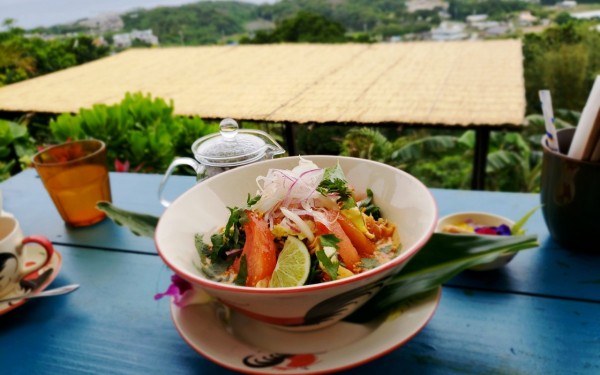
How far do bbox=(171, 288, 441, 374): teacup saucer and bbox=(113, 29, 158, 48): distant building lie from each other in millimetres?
5214

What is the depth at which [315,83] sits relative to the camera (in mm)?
3123

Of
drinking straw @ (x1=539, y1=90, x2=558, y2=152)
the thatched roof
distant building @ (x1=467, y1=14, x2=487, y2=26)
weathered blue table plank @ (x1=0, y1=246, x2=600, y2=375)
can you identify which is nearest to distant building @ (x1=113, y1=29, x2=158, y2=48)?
the thatched roof

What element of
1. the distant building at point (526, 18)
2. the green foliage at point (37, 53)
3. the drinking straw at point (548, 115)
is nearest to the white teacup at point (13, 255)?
the drinking straw at point (548, 115)

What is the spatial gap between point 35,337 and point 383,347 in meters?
0.45

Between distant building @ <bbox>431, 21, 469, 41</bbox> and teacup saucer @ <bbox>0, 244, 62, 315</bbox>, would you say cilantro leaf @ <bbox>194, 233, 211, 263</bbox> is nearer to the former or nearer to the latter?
teacup saucer @ <bbox>0, 244, 62, 315</bbox>

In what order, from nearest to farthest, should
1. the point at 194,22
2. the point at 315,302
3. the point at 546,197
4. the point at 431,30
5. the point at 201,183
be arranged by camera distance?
the point at 315,302
the point at 201,183
the point at 546,197
the point at 194,22
the point at 431,30

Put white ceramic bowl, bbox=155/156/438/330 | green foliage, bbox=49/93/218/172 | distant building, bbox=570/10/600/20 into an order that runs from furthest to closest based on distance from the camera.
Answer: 1. distant building, bbox=570/10/600/20
2. green foliage, bbox=49/93/218/172
3. white ceramic bowl, bbox=155/156/438/330

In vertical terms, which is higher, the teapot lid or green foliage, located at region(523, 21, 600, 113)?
the teapot lid

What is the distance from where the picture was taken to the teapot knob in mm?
644

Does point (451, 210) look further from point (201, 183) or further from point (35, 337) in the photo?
point (35, 337)

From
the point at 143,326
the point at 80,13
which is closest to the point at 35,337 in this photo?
the point at 143,326

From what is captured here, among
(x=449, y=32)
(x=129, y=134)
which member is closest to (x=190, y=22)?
(x=449, y=32)

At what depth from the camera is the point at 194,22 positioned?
552 centimetres

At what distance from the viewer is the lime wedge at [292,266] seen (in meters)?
0.46
